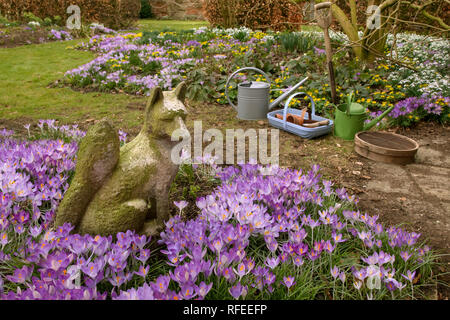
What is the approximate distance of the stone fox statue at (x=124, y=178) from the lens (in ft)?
5.47

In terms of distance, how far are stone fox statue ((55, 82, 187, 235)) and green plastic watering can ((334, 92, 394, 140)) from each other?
2.85 metres

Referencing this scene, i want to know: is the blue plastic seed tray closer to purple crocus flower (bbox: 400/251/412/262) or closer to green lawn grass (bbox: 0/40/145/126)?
green lawn grass (bbox: 0/40/145/126)

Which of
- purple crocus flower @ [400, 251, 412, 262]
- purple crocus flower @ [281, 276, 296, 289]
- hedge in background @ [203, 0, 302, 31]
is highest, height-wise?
hedge in background @ [203, 0, 302, 31]

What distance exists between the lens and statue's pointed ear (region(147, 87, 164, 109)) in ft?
5.42

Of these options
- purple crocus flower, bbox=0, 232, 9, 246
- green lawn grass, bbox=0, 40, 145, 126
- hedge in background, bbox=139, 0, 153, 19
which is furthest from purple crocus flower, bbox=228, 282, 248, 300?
hedge in background, bbox=139, 0, 153, 19

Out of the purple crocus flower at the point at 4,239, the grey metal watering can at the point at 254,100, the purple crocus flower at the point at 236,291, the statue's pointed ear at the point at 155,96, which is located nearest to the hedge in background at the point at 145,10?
the grey metal watering can at the point at 254,100

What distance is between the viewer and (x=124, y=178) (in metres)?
1.70

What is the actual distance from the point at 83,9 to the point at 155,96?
1463 centimetres

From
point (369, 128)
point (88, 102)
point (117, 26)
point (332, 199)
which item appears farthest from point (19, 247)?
point (117, 26)

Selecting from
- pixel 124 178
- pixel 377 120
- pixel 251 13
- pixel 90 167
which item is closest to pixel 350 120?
pixel 377 120

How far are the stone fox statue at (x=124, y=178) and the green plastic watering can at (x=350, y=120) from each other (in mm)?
2846

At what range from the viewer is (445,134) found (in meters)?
4.34

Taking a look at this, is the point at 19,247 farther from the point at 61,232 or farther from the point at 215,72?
the point at 215,72

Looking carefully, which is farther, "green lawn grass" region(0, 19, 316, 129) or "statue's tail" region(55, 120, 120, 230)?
"green lawn grass" region(0, 19, 316, 129)
